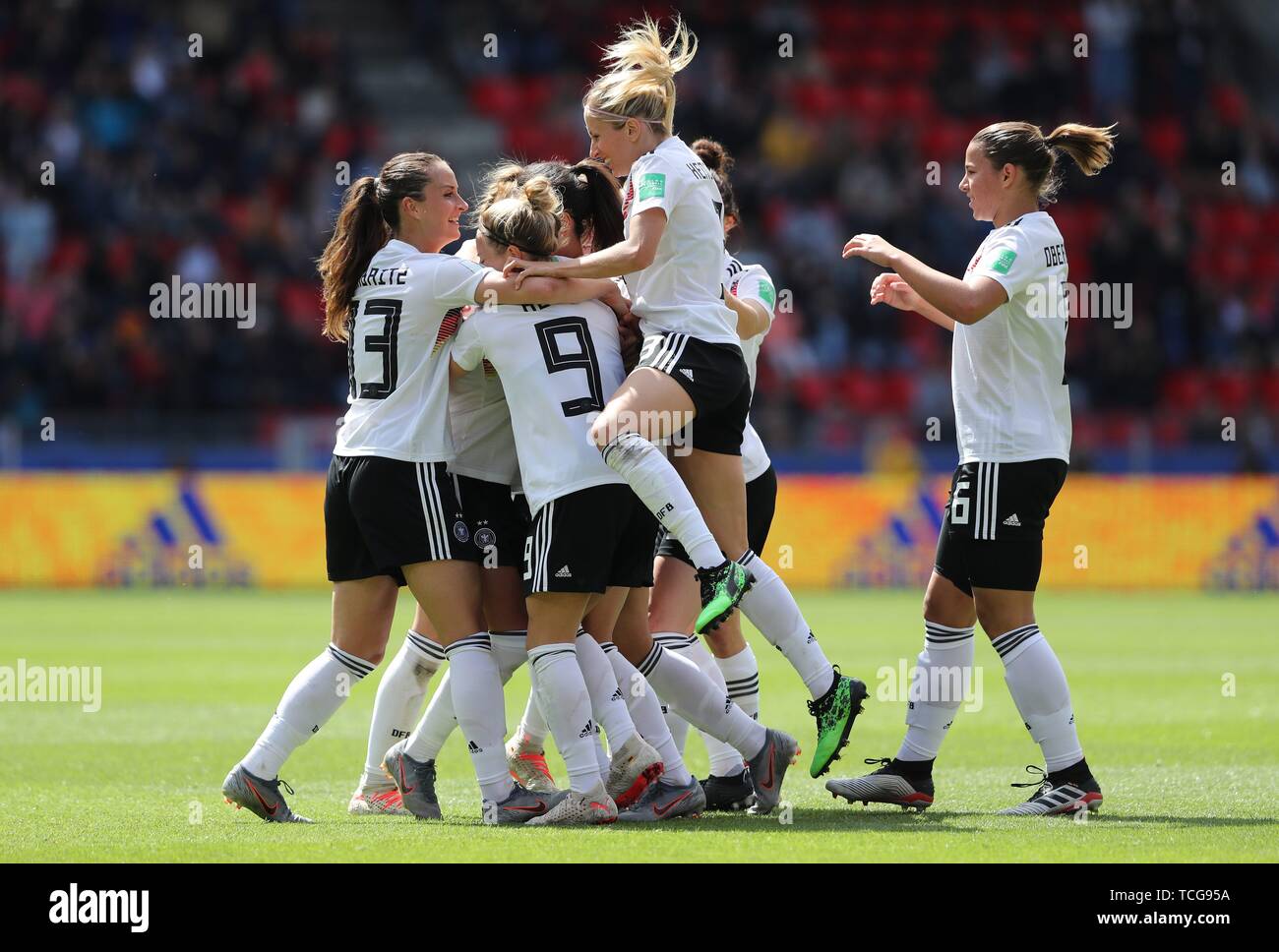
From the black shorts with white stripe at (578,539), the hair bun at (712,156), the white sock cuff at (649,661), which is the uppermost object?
the hair bun at (712,156)

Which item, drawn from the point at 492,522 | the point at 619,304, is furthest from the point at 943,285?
the point at 492,522

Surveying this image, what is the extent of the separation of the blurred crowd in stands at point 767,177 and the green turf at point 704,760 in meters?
6.09

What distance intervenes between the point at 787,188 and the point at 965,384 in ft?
62.9

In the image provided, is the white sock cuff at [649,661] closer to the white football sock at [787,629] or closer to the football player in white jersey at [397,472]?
the white football sock at [787,629]

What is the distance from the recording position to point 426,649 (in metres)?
6.72

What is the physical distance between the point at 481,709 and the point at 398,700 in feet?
2.18

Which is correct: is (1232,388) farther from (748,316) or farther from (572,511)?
(572,511)

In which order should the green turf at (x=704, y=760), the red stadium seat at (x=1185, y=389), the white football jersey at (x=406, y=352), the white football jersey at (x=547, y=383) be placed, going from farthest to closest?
the red stadium seat at (x=1185, y=389)
the white football jersey at (x=406, y=352)
the white football jersey at (x=547, y=383)
the green turf at (x=704, y=760)

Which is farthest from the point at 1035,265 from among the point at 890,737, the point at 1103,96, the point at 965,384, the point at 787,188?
the point at 1103,96

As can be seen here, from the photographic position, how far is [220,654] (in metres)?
13.3

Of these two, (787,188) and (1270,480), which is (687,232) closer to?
(1270,480)

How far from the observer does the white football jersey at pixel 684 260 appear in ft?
20.8

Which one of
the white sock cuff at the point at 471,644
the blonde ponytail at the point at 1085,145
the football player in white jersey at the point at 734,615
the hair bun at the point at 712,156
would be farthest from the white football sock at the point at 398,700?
the blonde ponytail at the point at 1085,145

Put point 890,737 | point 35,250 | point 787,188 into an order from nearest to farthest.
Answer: point 890,737 → point 35,250 → point 787,188
